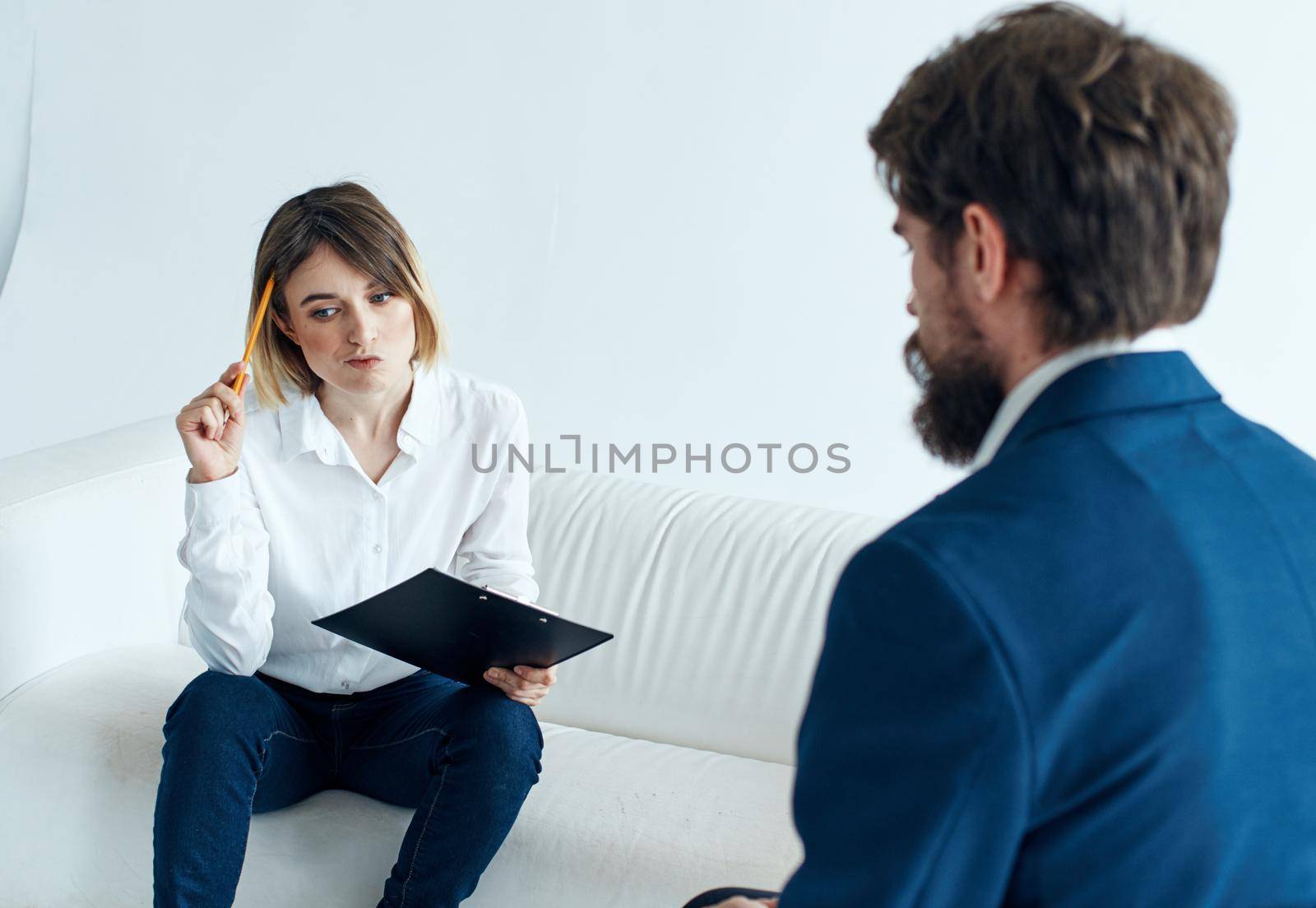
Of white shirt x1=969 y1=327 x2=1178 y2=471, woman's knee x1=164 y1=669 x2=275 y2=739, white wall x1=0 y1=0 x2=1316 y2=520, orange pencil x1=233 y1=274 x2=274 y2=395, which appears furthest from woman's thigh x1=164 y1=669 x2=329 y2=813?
white wall x1=0 y1=0 x2=1316 y2=520

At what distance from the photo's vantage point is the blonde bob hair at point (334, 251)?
69.6 inches

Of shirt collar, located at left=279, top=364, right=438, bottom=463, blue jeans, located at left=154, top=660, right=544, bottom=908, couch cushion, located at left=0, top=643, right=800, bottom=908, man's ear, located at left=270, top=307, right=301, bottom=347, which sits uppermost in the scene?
man's ear, located at left=270, top=307, right=301, bottom=347

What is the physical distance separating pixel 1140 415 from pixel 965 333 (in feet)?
0.41

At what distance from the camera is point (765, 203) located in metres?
2.85

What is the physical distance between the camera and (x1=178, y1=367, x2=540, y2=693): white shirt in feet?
5.91

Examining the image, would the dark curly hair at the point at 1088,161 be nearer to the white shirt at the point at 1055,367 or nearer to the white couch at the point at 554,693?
the white shirt at the point at 1055,367

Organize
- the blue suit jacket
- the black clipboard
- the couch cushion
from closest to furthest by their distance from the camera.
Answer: the blue suit jacket
the black clipboard
the couch cushion

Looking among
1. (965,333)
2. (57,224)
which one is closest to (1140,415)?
(965,333)

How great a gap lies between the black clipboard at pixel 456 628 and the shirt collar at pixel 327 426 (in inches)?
11.1

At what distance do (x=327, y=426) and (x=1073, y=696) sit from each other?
1308 millimetres

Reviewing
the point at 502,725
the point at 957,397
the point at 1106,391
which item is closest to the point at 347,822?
the point at 502,725

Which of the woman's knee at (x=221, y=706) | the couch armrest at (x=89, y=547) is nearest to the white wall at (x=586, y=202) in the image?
the couch armrest at (x=89, y=547)

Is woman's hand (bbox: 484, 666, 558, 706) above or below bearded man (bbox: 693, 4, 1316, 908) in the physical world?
below

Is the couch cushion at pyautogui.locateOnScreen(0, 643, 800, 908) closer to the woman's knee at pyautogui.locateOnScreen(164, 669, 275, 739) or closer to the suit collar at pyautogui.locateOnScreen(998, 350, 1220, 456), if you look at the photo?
the woman's knee at pyautogui.locateOnScreen(164, 669, 275, 739)
